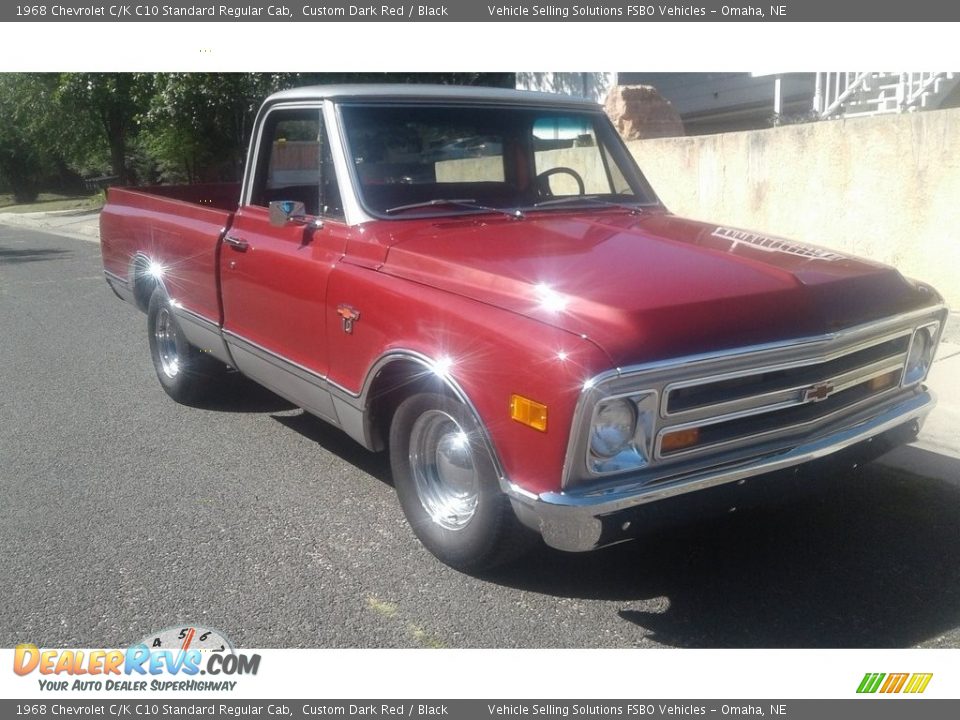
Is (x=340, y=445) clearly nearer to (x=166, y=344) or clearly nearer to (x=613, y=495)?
(x=166, y=344)

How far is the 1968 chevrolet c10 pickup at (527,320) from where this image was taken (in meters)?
2.89

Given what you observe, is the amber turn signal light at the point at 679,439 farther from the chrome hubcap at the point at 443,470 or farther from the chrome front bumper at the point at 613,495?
the chrome hubcap at the point at 443,470

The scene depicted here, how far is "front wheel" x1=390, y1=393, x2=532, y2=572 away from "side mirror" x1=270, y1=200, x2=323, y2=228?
3.74ft

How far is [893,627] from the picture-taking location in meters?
3.15

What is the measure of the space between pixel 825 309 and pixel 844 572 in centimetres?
109

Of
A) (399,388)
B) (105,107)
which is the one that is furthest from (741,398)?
(105,107)

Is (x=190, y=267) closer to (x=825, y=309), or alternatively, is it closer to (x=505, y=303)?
(x=505, y=303)

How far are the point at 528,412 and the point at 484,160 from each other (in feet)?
6.62

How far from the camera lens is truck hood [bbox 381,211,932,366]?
115 inches

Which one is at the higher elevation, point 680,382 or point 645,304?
point 645,304

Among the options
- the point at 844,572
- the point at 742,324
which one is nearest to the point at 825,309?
the point at 742,324

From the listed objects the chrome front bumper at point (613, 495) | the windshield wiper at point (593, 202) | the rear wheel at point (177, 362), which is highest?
the windshield wiper at point (593, 202)

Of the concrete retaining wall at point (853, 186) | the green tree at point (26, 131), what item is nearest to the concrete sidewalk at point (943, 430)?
the concrete retaining wall at point (853, 186)

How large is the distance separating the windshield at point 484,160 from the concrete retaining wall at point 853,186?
3167 mm
